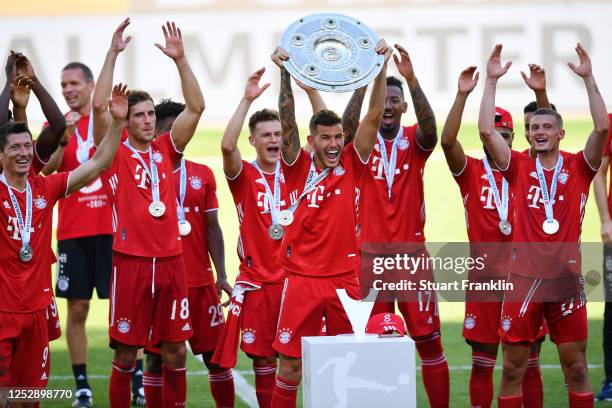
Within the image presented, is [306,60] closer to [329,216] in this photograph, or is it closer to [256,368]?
[329,216]

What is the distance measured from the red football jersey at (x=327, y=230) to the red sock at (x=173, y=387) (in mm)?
1071

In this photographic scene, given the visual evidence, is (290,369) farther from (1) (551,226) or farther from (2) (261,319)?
(1) (551,226)

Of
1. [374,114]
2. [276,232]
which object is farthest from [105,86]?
[374,114]

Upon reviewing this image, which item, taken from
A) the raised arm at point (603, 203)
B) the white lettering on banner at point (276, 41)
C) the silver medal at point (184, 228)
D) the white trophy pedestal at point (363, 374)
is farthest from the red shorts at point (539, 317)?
the white lettering on banner at point (276, 41)

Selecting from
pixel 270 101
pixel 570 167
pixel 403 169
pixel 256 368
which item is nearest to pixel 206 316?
pixel 256 368

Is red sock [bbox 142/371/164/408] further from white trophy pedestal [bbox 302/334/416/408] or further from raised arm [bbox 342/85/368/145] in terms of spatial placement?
white trophy pedestal [bbox 302/334/416/408]

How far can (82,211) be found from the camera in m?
9.26

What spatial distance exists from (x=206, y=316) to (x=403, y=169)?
5.87 feet

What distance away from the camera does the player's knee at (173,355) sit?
300 inches

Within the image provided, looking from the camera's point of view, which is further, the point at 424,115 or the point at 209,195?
the point at 209,195

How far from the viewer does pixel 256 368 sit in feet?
25.9

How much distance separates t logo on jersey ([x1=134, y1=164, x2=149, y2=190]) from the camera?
24.8 feet

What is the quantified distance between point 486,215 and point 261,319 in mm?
1792

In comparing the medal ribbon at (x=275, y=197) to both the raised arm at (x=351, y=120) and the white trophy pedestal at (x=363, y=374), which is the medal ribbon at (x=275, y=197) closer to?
the raised arm at (x=351, y=120)
